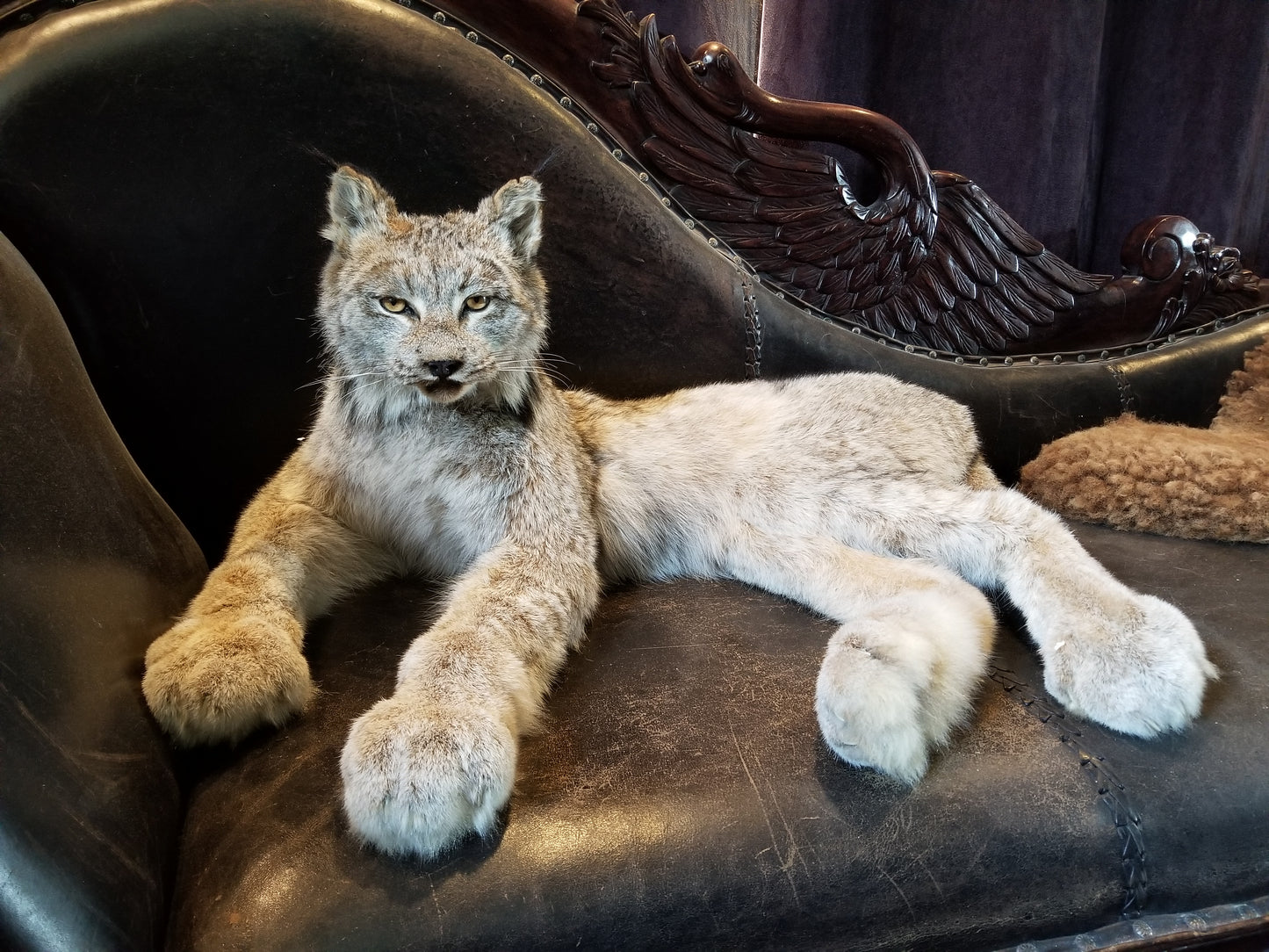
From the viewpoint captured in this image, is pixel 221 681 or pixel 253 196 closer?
pixel 221 681

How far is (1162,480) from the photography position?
126 centimetres

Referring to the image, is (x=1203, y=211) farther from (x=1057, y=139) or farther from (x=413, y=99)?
(x=413, y=99)

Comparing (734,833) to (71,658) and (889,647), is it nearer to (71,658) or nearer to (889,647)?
(889,647)

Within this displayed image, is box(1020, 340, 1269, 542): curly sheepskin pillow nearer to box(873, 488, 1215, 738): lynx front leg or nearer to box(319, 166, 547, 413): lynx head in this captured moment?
box(873, 488, 1215, 738): lynx front leg

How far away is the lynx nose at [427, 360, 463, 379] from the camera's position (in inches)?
35.5

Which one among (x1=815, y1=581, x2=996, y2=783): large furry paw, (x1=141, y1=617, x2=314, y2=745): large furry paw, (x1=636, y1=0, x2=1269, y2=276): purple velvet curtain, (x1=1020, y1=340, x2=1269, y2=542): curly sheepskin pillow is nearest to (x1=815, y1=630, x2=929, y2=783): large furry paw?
(x1=815, y1=581, x2=996, y2=783): large furry paw

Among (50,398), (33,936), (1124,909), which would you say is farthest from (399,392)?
(1124,909)

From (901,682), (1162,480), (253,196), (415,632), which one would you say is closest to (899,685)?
(901,682)

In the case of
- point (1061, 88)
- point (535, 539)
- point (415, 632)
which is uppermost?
point (1061, 88)

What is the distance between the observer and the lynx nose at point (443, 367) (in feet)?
2.96

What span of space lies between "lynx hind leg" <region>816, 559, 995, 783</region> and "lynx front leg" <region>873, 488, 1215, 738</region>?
85mm

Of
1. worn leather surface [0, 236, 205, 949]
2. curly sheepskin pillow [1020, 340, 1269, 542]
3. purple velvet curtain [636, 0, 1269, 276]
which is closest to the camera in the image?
worn leather surface [0, 236, 205, 949]

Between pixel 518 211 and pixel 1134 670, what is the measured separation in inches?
34.0

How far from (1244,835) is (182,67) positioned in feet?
5.03
